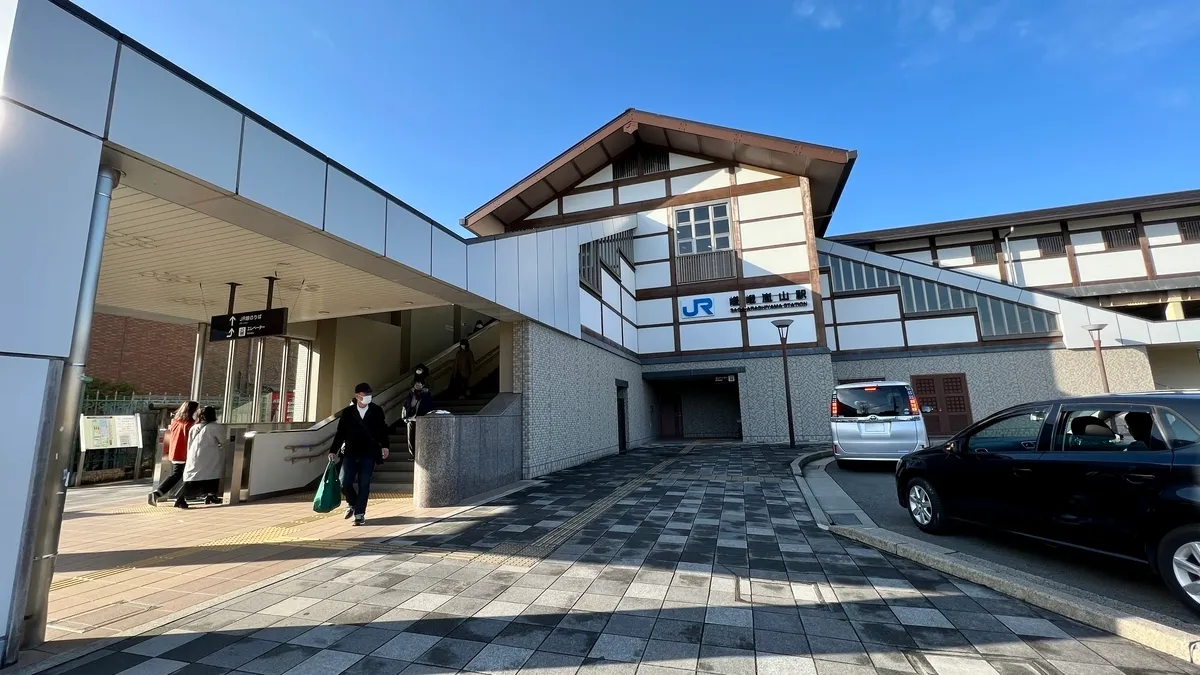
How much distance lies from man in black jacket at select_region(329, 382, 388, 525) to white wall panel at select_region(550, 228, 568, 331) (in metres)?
4.88

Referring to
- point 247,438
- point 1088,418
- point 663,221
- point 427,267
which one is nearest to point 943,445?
point 1088,418

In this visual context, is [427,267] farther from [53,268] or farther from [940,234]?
[940,234]

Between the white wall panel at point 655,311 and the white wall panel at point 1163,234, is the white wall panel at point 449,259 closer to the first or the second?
the white wall panel at point 655,311

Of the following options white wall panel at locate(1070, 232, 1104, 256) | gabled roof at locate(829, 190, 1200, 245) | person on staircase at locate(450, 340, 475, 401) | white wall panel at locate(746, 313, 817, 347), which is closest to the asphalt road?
person on staircase at locate(450, 340, 475, 401)

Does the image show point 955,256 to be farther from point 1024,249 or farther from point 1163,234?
point 1163,234

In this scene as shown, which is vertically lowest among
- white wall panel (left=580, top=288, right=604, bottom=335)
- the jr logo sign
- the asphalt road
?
the asphalt road

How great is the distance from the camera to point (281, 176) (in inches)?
188

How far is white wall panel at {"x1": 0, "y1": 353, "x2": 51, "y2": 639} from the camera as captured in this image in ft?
8.71

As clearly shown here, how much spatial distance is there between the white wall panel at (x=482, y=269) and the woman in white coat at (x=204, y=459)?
4.52m

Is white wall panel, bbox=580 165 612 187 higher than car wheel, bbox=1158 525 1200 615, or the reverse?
white wall panel, bbox=580 165 612 187

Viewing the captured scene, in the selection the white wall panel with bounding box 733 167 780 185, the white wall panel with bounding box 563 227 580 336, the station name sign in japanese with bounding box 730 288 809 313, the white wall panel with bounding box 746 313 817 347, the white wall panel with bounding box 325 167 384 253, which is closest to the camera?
the white wall panel with bounding box 325 167 384 253

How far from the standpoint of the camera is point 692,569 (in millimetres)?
4211

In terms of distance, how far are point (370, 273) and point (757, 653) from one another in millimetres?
6422

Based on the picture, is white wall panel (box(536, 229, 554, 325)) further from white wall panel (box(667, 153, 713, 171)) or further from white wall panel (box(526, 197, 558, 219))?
white wall panel (box(667, 153, 713, 171))
